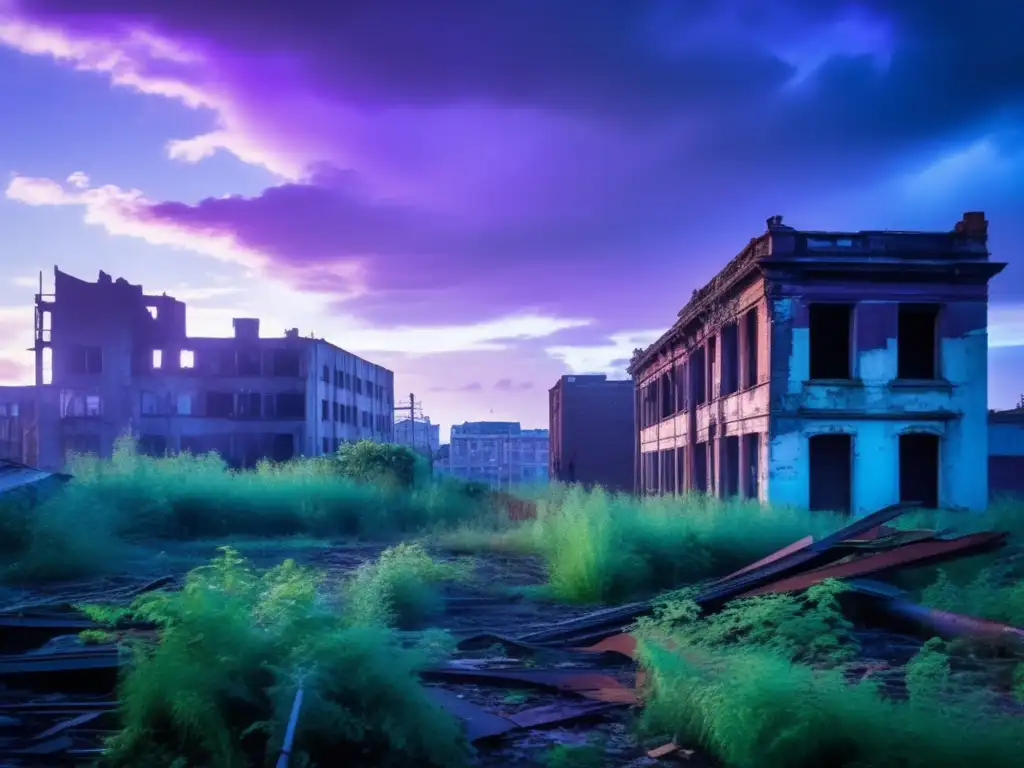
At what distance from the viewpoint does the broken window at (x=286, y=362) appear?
1778 inches

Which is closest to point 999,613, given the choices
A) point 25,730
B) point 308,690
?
point 308,690

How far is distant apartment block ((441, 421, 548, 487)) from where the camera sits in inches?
2712

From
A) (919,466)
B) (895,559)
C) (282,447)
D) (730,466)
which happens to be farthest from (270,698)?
(282,447)

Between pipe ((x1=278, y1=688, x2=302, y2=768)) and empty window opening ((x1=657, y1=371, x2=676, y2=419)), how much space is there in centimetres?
2626

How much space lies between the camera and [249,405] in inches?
1754

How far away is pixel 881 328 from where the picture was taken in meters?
19.1

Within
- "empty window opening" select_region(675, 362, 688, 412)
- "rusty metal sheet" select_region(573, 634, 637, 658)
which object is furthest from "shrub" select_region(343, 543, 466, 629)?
"empty window opening" select_region(675, 362, 688, 412)

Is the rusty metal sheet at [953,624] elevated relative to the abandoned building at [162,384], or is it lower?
lower

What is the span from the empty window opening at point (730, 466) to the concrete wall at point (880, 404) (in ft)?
11.7

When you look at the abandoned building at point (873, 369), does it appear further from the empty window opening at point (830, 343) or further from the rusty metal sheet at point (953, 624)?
the rusty metal sheet at point (953, 624)

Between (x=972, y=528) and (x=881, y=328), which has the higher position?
(x=881, y=328)

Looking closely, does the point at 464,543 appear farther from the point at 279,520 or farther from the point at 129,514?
the point at 129,514

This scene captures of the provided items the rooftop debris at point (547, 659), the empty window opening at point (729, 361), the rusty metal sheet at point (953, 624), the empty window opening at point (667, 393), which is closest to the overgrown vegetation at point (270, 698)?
the rooftop debris at point (547, 659)

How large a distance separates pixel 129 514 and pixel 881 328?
17218mm
